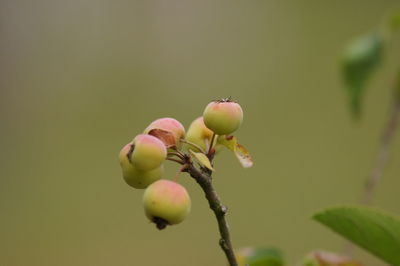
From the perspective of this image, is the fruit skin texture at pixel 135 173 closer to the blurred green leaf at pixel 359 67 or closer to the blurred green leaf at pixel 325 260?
the blurred green leaf at pixel 325 260

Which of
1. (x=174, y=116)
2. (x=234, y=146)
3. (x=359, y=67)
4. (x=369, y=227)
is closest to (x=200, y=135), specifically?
(x=234, y=146)

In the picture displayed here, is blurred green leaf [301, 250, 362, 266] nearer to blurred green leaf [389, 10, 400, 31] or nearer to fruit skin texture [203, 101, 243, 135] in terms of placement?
fruit skin texture [203, 101, 243, 135]

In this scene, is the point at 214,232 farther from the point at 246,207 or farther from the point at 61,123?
the point at 61,123

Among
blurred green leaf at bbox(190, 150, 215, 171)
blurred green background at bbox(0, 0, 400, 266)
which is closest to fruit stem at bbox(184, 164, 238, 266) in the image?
blurred green leaf at bbox(190, 150, 215, 171)

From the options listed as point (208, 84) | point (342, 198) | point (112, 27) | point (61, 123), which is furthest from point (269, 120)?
point (112, 27)

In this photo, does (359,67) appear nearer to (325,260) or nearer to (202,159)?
(325,260)

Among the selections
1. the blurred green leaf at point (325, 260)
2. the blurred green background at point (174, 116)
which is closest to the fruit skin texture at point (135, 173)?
the blurred green leaf at point (325, 260)
